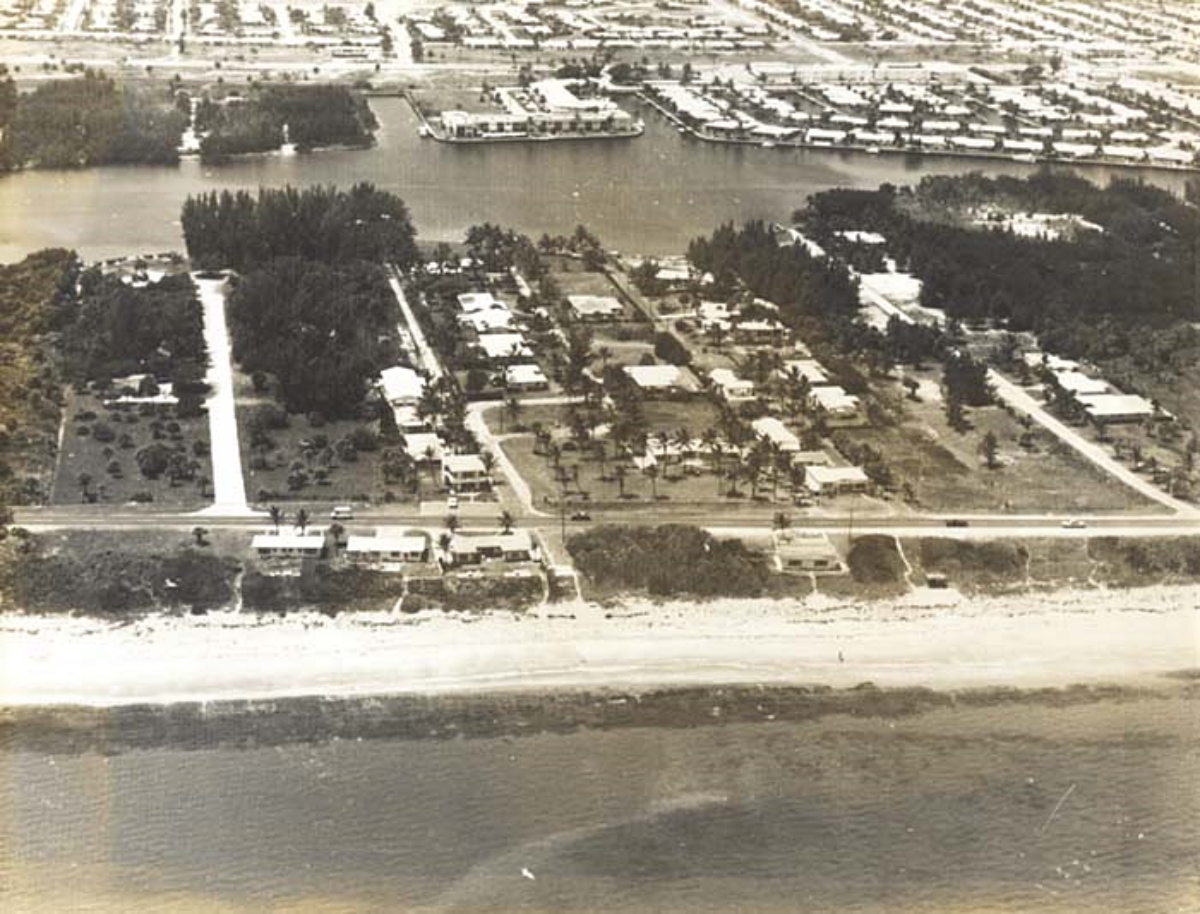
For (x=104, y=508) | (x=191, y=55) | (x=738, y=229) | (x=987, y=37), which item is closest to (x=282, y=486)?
(x=104, y=508)

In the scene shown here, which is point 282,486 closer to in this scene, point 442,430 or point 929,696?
point 442,430

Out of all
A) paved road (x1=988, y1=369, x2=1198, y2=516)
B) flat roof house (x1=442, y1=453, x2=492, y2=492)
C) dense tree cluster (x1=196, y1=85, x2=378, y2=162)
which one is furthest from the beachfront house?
dense tree cluster (x1=196, y1=85, x2=378, y2=162)

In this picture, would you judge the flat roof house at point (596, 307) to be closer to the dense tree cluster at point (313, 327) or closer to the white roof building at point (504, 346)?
the white roof building at point (504, 346)

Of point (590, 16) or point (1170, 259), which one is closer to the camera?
point (1170, 259)

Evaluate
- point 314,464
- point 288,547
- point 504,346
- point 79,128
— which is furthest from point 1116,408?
point 79,128

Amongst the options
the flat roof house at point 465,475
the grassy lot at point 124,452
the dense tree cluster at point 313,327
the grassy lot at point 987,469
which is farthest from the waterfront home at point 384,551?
the grassy lot at point 987,469

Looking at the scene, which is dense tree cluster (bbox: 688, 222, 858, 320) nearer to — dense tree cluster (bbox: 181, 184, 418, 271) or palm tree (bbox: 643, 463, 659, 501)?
dense tree cluster (bbox: 181, 184, 418, 271)
